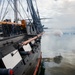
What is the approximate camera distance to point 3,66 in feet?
21.5

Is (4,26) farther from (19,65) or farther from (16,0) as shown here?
(16,0)

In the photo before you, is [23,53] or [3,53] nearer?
[3,53]

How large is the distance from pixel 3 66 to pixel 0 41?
2174 mm

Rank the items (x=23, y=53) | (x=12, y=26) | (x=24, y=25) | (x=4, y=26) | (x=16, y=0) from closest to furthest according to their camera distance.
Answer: (x=23, y=53) < (x=4, y=26) < (x=12, y=26) < (x=24, y=25) < (x=16, y=0)

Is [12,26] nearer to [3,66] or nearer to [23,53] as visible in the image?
[23,53]

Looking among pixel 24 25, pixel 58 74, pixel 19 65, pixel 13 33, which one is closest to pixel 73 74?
pixel 58 74

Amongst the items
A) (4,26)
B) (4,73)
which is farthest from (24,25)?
(4,73)

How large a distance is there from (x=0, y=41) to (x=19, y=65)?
5.00 ft

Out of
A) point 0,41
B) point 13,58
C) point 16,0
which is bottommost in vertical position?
point 13,58

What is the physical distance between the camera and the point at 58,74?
74.5 ft

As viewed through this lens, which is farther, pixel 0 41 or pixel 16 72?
pixel 0 41

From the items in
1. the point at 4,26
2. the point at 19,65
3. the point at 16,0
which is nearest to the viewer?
the point at 19,65

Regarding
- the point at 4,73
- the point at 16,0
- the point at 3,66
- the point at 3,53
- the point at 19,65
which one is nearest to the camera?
the point at 4,73

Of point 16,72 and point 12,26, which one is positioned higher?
point 12,26
